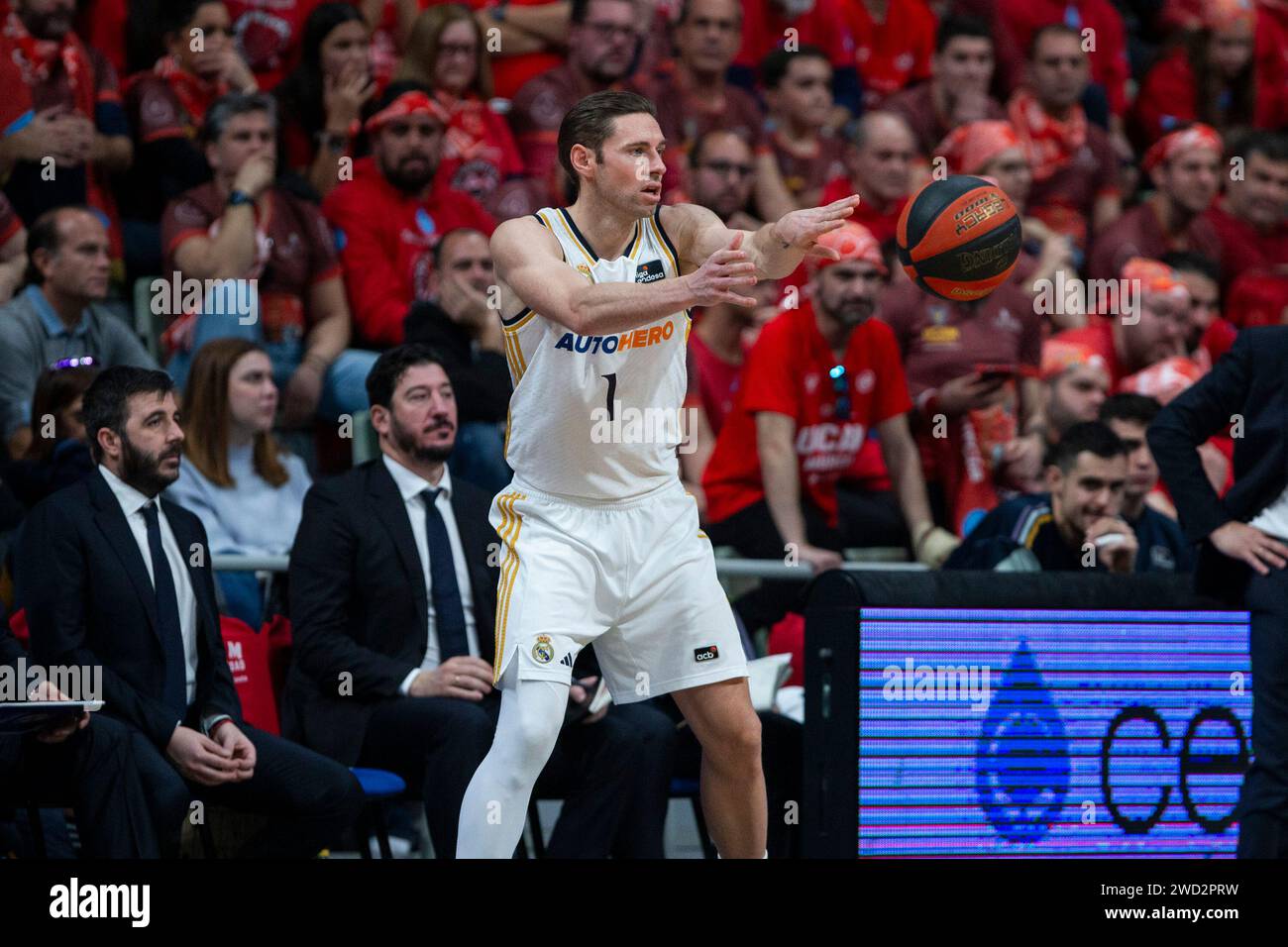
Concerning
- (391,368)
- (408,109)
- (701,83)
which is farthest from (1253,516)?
(701,83)

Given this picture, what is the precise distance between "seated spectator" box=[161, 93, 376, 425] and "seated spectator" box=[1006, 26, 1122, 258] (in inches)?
181

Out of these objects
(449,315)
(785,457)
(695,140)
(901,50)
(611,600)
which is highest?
(901,50)

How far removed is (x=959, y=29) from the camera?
10.9 m

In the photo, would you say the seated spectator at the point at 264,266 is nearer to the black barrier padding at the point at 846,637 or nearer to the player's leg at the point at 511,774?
the black barrier padding at the point at 846,637

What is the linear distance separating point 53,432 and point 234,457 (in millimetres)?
881

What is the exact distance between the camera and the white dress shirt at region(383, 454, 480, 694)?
6.48 m

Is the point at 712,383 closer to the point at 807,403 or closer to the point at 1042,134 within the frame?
the point at 807,403

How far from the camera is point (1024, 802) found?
600 cm

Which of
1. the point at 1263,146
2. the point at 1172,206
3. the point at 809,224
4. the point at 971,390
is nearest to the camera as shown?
the point at 809,224

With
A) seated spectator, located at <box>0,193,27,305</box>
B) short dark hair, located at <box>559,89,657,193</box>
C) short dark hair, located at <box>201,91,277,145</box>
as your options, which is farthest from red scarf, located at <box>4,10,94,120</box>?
short dark hair, located at <box>559,89,657,193</box>

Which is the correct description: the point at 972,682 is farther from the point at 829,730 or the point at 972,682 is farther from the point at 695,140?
the point at 695,140

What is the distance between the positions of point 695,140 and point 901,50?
7.88ft

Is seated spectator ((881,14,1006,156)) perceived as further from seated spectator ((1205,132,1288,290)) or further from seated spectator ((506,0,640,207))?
seated spectator ((506,0,640,207))
